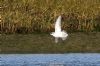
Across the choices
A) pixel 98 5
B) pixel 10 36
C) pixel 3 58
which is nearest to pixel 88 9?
pixel 98 5

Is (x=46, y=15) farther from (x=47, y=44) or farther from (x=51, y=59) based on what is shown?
(x=51, y=59)

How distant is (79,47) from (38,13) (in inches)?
255

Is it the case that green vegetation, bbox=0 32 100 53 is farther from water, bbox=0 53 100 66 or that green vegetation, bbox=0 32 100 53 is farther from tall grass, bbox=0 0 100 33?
tall grass, bbox=0 0 100 33

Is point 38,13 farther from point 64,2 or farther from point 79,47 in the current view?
point 79,47

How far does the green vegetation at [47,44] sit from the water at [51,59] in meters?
1.24

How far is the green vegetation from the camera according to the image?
99.5ft

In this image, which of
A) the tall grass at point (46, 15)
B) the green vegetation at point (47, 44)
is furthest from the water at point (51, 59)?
the tall grass at point (46, 15)

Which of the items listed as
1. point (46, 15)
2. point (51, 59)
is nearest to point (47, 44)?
point (51, 59)

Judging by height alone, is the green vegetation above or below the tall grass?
below

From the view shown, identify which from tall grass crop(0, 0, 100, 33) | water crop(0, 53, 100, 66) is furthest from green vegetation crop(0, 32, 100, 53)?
tall grass crop(0, 0, 100, 33)

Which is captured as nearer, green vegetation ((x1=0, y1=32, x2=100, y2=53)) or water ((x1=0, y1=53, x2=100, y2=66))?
water ((x1=0, y1=53, x2=100, y2=66))

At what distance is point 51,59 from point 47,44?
13.8ft

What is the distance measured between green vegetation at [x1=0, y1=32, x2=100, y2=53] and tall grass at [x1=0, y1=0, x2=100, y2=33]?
2.19 meters

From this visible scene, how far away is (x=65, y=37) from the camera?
31.0m
